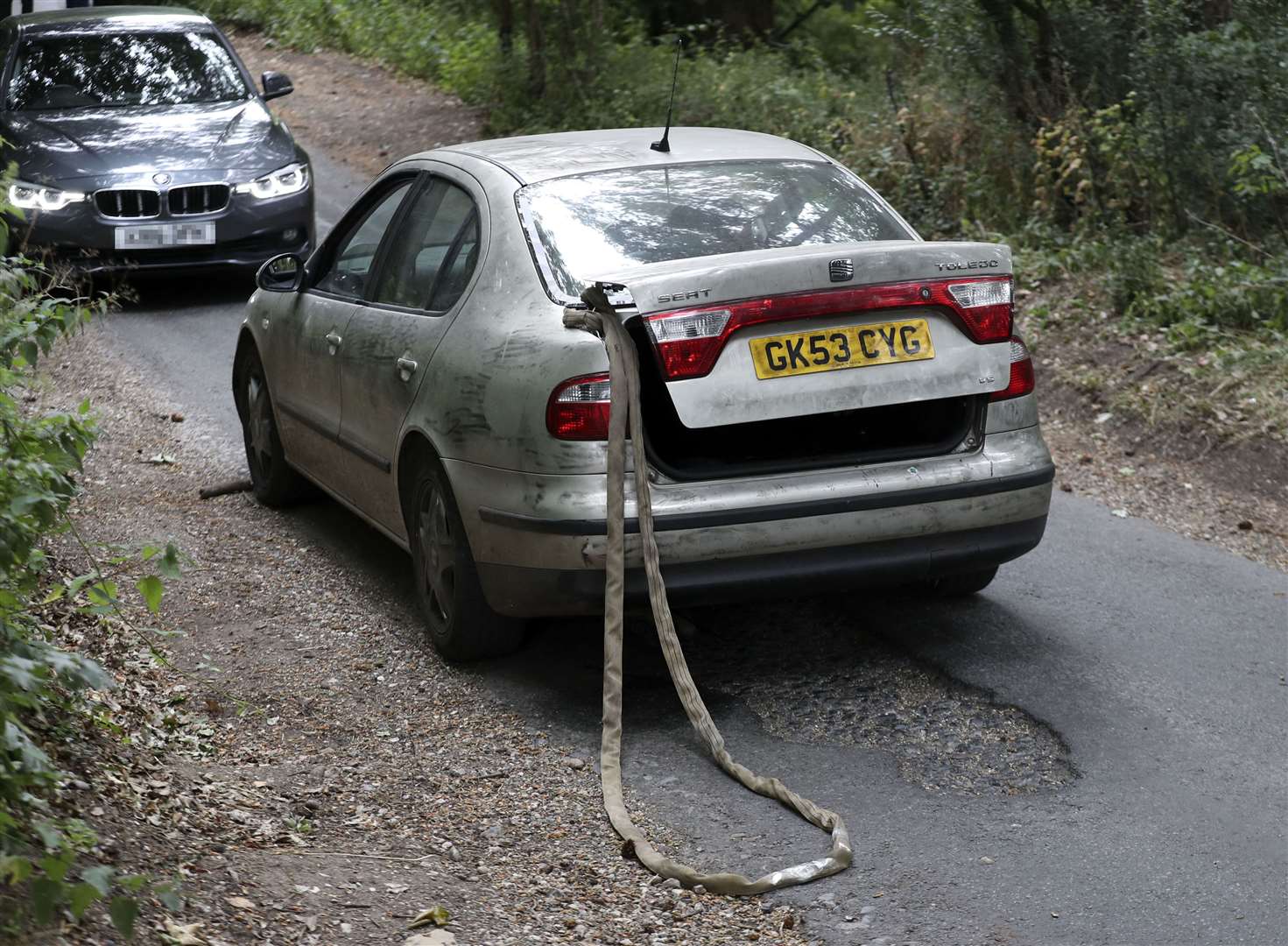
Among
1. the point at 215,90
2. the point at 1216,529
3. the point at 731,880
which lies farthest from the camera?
the point at 215,90

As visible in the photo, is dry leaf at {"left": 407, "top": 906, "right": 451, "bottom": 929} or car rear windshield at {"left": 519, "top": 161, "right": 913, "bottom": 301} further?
car rear windshield at {"left": 519, "top": 161, "right": 913, "bottom": 301}

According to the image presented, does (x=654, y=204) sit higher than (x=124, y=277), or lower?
higher

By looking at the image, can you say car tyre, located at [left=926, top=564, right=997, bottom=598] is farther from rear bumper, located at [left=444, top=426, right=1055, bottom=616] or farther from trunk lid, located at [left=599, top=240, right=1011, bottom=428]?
trunk lid, located at [left=599, top=240, right=1011, bottom=428]

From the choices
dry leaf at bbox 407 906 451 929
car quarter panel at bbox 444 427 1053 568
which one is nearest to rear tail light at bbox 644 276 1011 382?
car quarter panel at bbox 444 427 1053 568

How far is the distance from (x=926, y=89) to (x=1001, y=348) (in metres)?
9.01

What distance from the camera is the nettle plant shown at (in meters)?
2.76

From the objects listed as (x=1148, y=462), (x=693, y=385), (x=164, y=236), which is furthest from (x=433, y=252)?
(x=164, y=236)

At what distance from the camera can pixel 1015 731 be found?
189 inches

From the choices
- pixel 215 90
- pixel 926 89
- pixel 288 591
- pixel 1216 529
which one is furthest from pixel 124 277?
pixel 1216 529

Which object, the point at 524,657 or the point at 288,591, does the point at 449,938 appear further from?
the point at 288,591

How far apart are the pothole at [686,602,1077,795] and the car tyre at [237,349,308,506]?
240 cm

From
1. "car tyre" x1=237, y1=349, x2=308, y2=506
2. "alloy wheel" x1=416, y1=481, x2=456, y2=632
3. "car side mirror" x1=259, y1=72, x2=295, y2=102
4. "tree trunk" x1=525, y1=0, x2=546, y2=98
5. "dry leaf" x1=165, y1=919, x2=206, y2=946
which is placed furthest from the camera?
"tree trunk" x1=525, y1=0, x2=546, y2=98

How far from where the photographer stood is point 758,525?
4.76 metres

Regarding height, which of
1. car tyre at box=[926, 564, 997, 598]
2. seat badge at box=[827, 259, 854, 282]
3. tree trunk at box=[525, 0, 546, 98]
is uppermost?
seat badge at box=[827, 259, 854, 282]
